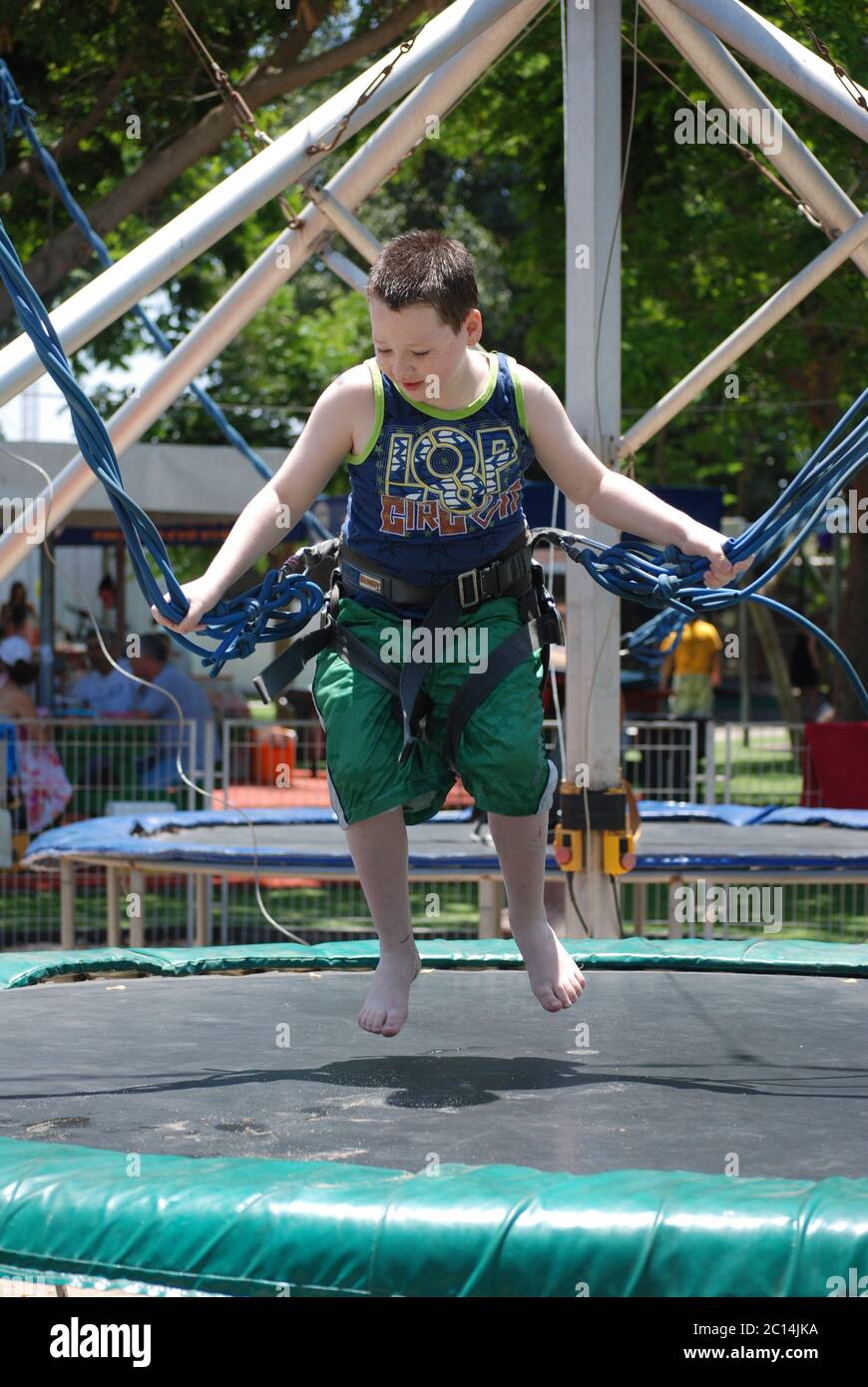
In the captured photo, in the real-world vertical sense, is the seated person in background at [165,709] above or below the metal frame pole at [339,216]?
below

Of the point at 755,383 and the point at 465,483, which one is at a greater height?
the point at 755,383

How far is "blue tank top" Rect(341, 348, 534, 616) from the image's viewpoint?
236cm

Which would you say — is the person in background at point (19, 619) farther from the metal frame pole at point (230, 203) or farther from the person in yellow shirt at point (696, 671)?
the metal frame pole at point (230, 203)

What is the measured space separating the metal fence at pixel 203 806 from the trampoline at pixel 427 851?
0.25ft

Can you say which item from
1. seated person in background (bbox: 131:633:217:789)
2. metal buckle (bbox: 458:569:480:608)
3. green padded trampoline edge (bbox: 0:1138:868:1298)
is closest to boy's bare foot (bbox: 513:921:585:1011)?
metal buckle (bbox: 458:569:480:608)

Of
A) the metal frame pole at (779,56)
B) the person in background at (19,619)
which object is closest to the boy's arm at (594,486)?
the metal frame pole at (779,56)

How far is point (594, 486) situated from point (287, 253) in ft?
5.44

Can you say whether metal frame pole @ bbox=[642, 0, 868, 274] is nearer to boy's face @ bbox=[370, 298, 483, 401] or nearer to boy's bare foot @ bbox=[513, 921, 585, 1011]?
boy's face @ bbox=[370, 298, 483, 401]

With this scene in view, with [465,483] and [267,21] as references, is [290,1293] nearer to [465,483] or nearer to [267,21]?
[465,483]

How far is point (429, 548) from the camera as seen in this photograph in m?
2.40

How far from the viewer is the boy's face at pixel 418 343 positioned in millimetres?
2203
